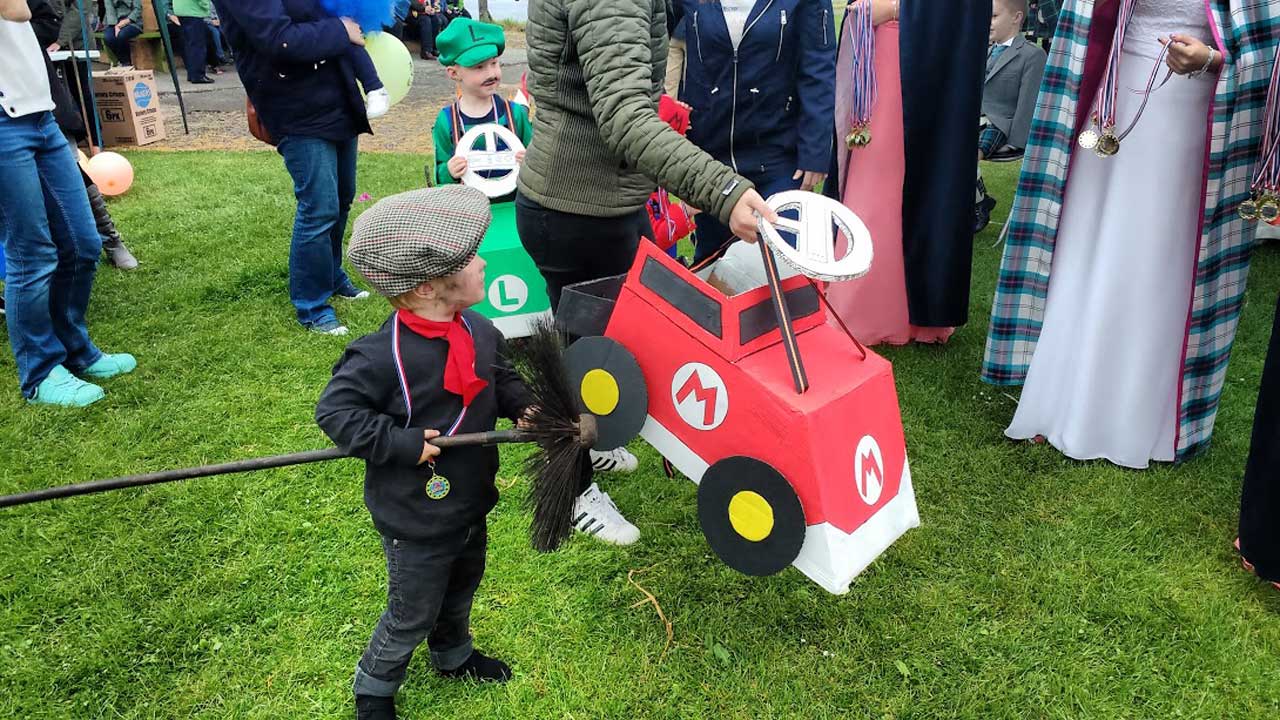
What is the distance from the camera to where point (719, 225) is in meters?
3.48

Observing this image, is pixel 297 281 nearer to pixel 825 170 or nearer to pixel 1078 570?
pixel 825 170

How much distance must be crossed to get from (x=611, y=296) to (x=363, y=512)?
4.03ft

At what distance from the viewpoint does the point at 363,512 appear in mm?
2871

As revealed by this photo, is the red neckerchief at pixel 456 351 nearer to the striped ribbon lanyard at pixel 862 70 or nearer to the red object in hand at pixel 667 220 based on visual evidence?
the red object in hand at pixel 667 220

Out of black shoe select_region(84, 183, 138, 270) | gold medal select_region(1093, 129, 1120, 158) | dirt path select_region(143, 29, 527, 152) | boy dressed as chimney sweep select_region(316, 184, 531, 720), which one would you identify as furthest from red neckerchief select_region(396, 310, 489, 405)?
dirt path select_region(143, 29, 527, 152)

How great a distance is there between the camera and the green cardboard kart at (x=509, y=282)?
337 centimetres

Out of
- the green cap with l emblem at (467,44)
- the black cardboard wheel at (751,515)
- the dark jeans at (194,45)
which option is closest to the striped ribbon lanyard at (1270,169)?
the black cardboard wheel at (751,515)

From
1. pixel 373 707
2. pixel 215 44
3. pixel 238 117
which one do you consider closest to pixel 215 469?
pixel 373 707

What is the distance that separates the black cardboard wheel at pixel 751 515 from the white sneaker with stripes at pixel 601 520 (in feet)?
2.83

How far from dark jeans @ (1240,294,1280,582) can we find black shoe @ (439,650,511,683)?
2.11 m

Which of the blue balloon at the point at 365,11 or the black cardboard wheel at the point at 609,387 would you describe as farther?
the blue balloon at the point at 365,11

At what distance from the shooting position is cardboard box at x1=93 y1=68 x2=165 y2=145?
300 inches

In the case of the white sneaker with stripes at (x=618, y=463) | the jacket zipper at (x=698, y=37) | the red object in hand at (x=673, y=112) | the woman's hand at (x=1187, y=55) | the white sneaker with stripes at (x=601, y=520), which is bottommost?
the white sneaker with stripes at (x=618, y=463)

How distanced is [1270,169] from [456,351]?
240cm
